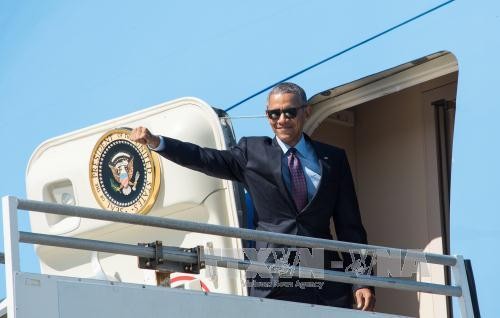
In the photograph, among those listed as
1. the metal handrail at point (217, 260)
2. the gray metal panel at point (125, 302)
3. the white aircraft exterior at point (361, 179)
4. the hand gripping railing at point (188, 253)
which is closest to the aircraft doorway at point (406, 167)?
the white aircraft exterior at point (361, 179)

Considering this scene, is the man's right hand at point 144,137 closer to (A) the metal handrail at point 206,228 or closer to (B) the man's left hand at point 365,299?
(A) the metal handrail at point 206,228

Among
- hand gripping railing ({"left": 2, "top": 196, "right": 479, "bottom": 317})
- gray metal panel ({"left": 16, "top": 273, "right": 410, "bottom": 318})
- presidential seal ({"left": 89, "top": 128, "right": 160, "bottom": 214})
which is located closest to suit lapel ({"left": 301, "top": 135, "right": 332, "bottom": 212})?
hand gripping railing ({"left": 2, "top": 196, "right": 479, "bottom": 317})

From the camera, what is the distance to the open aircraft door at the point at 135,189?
205 inches

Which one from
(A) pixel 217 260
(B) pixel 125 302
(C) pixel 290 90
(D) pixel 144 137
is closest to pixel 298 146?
(C) pixel 290 90

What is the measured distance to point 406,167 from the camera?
602 cm

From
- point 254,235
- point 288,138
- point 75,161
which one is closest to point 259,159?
point 288,138

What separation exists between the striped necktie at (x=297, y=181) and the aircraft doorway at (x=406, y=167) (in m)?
0.69

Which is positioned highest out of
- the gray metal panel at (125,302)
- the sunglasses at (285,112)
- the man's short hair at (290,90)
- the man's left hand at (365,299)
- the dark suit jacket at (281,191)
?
the man's short hair at (290,90)

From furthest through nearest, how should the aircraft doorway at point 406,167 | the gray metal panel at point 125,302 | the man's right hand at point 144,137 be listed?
the aircraft doorway at point 406,167 → the man's right hand at point 144,137 → the gray metal panel at point 125,302

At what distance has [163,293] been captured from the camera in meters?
3.82

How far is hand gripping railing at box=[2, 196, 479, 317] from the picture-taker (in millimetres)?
3578

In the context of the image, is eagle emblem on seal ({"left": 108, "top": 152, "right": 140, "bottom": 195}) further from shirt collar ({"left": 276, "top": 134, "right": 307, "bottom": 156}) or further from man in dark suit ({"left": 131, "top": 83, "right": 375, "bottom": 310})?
shirt collar ({"left": 276, "top": 134, "right": 307, "bottom": 156})

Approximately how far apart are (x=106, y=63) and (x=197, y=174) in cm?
168

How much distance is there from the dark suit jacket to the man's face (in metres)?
0.06
